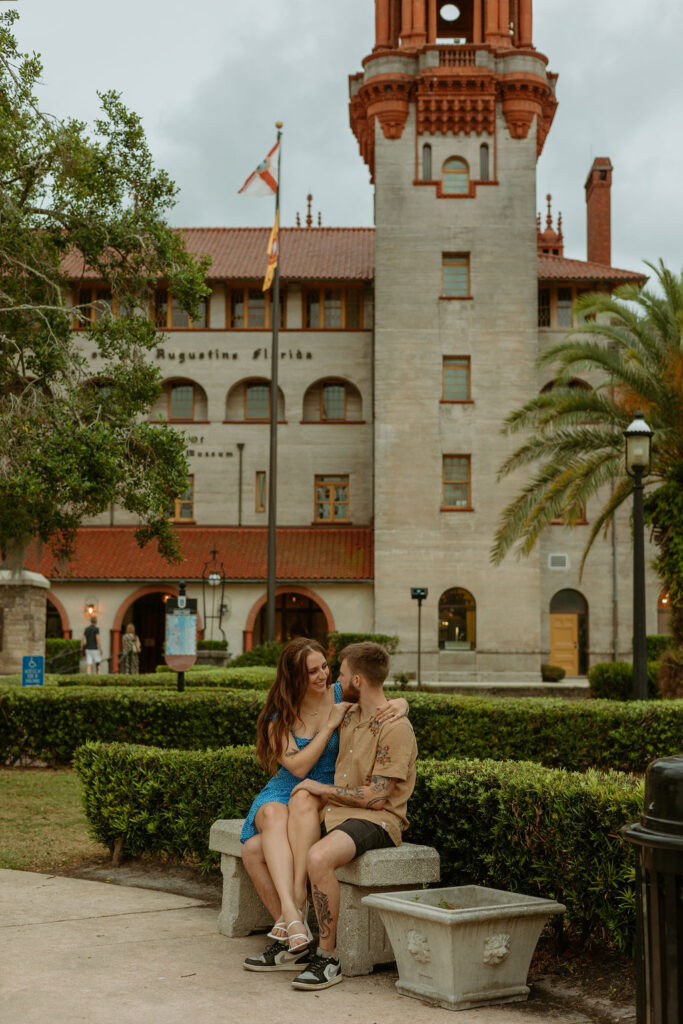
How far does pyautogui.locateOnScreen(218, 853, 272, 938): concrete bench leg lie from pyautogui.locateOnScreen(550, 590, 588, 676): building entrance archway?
36.7 m

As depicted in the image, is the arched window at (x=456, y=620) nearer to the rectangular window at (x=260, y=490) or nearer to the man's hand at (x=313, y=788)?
the rectangular window at (x=260, y=490)

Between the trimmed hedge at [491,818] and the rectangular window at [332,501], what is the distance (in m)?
35.0

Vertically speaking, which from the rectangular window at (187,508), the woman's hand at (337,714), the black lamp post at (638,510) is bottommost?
the woman's hand at (337,714)

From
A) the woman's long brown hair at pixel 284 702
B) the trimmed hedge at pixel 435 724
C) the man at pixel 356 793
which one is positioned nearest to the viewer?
the man at pixel 356 793

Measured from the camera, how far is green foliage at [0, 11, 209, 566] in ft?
56.2

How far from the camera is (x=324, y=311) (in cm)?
4475

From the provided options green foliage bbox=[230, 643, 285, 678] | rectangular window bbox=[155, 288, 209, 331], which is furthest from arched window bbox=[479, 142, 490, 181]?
green foliage bbox=[230, 643, 285, 678]

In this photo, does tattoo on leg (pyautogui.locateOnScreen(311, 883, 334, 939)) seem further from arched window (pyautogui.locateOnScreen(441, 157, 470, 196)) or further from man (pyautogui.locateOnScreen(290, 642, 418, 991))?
arched window (pyautogui.locateOnScreen(441, 157, 470, 196))

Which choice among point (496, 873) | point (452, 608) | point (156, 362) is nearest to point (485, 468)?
→ point (452, 608)

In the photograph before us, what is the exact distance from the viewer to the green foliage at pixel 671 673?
21828mm

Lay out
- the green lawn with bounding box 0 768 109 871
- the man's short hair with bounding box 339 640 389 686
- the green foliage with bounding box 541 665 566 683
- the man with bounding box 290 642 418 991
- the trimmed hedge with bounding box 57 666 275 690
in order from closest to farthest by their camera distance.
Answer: the man with bounding box 290 642 418 991 < the man's short hair with bounding box 339 640 389 686 < the green lawn with bounding box 0 768 109 871 < the trimmed hedge with bounding box 57 666 275 690 < the green foliage with bounding box 541 665 566 683

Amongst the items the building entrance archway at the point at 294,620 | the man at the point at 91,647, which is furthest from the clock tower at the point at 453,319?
the man at the point at 91,647

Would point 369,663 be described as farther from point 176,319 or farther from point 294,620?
point 294,620

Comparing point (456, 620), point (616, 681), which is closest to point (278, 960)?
point (616, 681)
